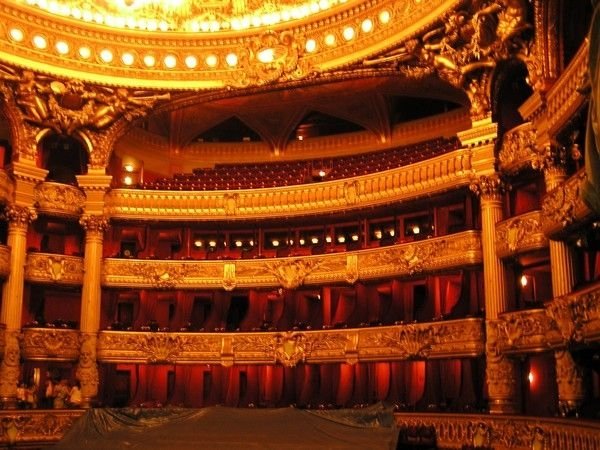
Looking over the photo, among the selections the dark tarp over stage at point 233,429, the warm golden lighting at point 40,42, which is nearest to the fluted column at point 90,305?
the warm golden lighting at point 40,42

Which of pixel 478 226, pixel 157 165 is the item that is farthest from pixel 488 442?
pixel 157 165

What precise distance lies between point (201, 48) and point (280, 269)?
7.54 m

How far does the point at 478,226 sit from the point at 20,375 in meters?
13.8

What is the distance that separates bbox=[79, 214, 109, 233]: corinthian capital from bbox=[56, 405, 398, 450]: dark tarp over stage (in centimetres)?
987

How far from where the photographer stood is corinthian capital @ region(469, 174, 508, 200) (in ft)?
60.7

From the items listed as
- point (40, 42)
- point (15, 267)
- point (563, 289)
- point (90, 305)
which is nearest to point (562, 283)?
point (563, 289)

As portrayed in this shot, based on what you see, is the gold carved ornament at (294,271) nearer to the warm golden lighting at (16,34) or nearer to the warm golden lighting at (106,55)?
the warm golden lighting at (106,55)

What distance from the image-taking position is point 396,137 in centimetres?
2656

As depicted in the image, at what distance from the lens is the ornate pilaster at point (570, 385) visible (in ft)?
46.8

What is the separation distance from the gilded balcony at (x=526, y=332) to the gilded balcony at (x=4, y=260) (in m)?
13.5

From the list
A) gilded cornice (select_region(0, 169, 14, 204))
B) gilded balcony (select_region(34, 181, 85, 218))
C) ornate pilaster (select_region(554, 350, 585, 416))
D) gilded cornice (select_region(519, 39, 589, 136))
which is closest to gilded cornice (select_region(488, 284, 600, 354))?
ornate pilaster (select_region(554, 350, 585, 416))

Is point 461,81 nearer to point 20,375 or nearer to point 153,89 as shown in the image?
point 153,89

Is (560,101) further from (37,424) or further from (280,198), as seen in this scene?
(37,424)

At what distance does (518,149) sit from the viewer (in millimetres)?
17625
